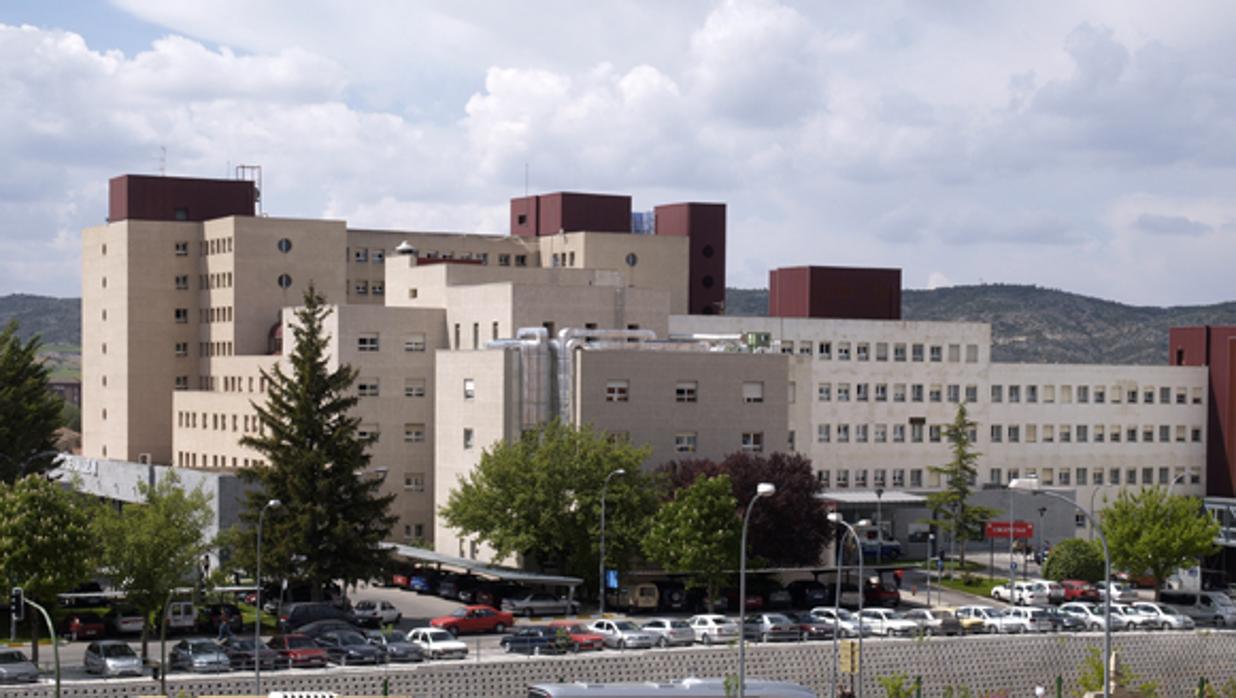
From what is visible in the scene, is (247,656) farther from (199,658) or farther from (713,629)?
(713,629)

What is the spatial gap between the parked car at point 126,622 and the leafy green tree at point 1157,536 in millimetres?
51323

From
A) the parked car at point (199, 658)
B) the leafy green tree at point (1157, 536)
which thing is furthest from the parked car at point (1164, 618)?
the parked car at point (199, 658)

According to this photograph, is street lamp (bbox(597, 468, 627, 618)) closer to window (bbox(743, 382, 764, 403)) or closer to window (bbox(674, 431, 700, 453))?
window (bbox(674, 431, 700, 453))

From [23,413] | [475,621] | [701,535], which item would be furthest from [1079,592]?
[23,413]

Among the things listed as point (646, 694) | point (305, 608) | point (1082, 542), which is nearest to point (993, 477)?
point (1082, 542)

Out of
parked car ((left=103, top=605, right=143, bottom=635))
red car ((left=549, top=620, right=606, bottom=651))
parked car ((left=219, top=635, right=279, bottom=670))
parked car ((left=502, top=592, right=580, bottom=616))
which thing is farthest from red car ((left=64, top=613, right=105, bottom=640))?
red car ((left=549, top=620, right=606, bottom=651))

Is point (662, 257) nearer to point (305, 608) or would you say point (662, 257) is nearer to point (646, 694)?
point (305, 608)

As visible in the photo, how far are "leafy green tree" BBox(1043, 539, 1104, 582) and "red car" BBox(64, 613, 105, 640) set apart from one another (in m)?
52.3

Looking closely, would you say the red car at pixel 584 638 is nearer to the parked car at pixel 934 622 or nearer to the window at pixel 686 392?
the parked car at pixel 934 622

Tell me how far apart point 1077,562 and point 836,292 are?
35607 mm

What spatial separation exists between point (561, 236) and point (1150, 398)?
46.2 meters

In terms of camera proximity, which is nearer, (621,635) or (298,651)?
(298,651)

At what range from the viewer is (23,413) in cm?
9750

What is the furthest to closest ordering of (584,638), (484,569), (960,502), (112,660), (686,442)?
(960,502) < (686,442) < (484,569) < (584,638) < (112,660)
